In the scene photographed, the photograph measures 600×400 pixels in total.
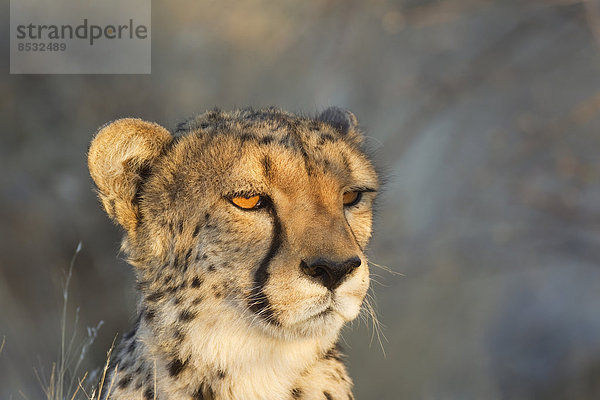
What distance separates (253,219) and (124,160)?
19.6 inches

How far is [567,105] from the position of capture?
1004cm

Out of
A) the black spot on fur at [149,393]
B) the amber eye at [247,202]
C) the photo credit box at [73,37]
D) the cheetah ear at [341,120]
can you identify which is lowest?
the black spot on fur at [149,393]

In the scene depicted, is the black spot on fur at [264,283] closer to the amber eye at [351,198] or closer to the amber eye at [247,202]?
the amber eye at [247,202]

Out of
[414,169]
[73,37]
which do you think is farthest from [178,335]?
[414,169]

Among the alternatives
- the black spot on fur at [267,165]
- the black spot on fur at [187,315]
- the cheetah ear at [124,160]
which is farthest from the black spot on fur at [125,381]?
the black spot on fur at [267,165]

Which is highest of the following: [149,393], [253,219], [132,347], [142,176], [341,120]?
[341,120]

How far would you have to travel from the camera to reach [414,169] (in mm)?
10180

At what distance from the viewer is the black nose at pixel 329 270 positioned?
2.43 meters

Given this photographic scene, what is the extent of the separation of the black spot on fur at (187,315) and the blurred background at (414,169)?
14.8ft

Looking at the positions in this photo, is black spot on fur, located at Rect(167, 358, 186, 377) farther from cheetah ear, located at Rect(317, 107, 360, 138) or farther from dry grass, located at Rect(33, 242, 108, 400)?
cheetah ear, located at Rect(317, 107, 360, 138)

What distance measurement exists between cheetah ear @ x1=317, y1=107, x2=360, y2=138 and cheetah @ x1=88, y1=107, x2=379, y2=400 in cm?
36

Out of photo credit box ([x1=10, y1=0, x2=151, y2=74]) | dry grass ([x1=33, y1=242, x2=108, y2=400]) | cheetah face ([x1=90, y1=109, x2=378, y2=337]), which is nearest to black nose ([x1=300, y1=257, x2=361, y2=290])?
cheetah face ([x1=90, y1=109, x2=378, y2=337])

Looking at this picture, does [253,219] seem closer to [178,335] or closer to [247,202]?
[247,202]

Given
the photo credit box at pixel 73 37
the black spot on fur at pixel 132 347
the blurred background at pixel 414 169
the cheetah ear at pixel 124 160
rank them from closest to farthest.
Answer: the cheetah ear at pixel 124 160 < the black spot on fur at pixel 132 347 < the photo credit box at pixel 73 37 < the blurred background at pixel 414 169
